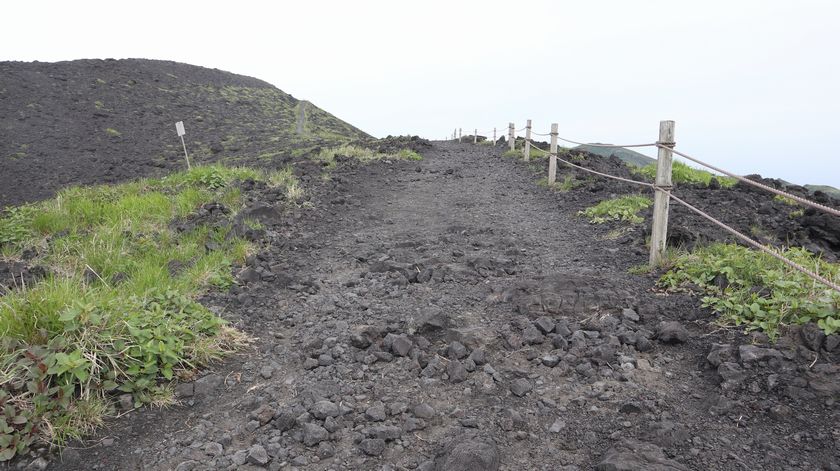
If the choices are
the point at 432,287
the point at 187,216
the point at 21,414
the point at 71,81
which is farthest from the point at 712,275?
the point at 71,81

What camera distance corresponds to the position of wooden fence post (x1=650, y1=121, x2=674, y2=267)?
477 cm

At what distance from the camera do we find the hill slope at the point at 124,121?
16.2 meters

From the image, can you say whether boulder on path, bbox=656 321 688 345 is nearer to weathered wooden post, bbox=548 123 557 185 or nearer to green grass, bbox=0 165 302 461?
green grass, bbox=0 165 302 461

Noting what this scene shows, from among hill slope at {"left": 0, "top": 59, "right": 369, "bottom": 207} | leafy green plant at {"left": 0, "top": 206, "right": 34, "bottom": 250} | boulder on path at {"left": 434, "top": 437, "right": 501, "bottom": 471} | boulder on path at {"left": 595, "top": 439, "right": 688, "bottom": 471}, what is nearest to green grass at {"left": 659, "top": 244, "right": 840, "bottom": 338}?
boulder on path at {"left": 595, "top": 439, "right": 688, "bottom": 471}

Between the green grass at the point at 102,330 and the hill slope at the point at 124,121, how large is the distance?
8.86 meters

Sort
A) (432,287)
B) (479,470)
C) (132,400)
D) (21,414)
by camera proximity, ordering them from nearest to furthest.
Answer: (479,470) → (21,414) → (132,400) → (432,287)

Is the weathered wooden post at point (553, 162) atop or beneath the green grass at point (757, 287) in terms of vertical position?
atop

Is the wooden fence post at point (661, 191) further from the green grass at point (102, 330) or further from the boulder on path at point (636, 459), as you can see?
the green grass at point (102, 330)

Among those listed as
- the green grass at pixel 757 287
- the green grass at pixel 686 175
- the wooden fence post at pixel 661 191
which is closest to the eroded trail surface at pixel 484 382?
the green grass at pixel 757 287

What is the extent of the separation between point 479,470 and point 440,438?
Result: 340mm

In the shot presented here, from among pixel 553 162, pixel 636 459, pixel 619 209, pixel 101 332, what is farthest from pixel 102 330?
pixel 553 162

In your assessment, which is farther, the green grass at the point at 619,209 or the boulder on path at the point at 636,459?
the green grass at the point at 619,209

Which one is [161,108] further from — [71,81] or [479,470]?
[479,470]

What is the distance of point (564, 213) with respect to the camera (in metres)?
7.89
